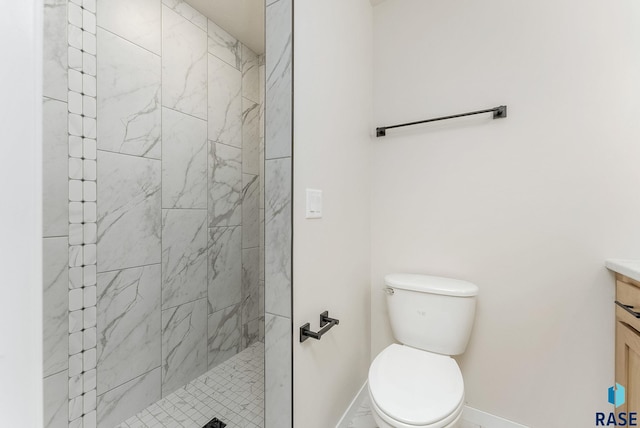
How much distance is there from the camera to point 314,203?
1.15 metres

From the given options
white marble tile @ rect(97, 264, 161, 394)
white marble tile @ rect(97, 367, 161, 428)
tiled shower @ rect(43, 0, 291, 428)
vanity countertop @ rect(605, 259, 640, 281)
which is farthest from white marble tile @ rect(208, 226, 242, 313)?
vanity countertop @ rect(605, 259, 640, 281)

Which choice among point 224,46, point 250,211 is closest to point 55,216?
point 250,211

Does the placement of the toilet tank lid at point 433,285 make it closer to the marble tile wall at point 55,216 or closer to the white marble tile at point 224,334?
the white marble tile at point 224,334

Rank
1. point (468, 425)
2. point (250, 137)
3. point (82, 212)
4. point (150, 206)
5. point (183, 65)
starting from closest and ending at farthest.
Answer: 1. point (82, 212)
2. point (468, 425)
3. point (150, 206)
4. point (183, 65)
5. point (250, 137)

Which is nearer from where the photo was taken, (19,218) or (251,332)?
(19,218)

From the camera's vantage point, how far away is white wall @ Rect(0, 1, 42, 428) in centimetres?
74

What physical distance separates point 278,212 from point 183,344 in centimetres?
129

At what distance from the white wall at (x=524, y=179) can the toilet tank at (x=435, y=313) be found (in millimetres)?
182

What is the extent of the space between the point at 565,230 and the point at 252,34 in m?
2.29

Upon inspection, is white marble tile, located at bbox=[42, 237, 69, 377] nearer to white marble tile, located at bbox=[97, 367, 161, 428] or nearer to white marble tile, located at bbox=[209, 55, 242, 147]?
white marble tile, located at bbox=[97, 367, 161, 428]

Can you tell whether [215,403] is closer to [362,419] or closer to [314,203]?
[362,419]

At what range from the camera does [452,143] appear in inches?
59.3

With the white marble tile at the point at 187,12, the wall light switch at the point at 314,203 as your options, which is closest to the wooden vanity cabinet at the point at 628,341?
the wall light switch at the point at 314,203

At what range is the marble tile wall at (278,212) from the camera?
1017 mm
